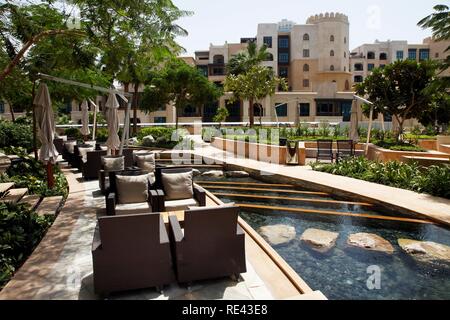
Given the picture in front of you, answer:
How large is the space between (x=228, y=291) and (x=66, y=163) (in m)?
13.0

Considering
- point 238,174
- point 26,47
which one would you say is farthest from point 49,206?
point 238,174

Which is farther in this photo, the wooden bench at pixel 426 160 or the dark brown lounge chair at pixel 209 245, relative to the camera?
the wooden bench at pixel 426 160

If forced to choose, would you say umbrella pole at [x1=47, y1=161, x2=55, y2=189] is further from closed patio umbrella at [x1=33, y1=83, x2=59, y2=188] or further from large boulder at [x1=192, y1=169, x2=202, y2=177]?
large boulder at [x1=192, y1=169, x2=202, y2=177]

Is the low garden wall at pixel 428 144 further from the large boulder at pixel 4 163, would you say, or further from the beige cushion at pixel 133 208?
the large boulder at pixel 4 163

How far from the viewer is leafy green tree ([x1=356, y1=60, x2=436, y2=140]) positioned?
17422mm

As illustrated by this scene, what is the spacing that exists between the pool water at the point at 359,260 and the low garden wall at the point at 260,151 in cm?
601

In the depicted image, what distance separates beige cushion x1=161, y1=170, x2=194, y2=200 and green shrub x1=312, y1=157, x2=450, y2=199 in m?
6.72

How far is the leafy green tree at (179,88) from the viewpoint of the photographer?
25812 mm

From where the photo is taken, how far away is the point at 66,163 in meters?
15.1

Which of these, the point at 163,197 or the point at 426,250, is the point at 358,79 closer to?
the point at 426,250

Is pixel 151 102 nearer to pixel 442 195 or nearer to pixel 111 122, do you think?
pixel 111 122

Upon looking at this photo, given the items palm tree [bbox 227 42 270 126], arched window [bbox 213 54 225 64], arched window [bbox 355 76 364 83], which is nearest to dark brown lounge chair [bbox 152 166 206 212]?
palm tree [bbox 227 42 270 126]

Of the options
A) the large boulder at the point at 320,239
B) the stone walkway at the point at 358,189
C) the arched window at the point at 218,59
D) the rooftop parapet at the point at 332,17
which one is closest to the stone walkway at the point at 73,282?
the large boulder at the point at 320,239
